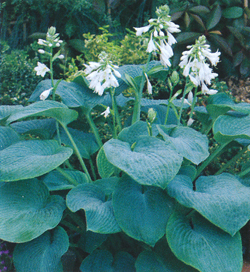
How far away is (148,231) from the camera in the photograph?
1530 mm

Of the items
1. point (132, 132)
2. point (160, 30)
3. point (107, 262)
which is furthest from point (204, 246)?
point (160, 30)

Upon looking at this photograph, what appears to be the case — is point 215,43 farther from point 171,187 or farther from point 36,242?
point 36,242

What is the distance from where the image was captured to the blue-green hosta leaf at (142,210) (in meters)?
1.53

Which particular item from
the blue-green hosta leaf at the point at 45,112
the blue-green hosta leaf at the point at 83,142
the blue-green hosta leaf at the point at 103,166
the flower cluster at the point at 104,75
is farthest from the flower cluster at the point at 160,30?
the blue-green hosta leaf at the point at 83,142


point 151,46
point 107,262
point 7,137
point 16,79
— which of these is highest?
point 151,46

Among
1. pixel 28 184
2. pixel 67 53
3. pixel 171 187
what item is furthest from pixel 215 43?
pixel 28 184

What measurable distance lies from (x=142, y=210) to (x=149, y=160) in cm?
29

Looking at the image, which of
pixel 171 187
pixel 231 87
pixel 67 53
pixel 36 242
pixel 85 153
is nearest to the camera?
pixel 171 187

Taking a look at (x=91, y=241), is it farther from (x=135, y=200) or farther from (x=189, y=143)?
(x=189, y=143)

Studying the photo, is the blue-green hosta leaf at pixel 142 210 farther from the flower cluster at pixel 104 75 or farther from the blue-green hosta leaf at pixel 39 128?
the blue-green hosta leaf at pixel 39 128

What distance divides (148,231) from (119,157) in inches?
16.0

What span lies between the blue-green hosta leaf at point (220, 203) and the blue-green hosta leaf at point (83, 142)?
0.85 meters

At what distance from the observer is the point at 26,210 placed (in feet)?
5.42

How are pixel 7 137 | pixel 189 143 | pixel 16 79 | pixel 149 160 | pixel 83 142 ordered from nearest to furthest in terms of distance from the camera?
pixel 149 160, pixel 189 143, pixel 7 137, pixel 83 142, pixel 16 79
